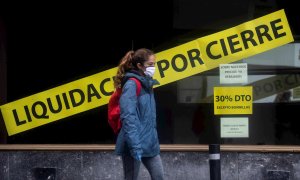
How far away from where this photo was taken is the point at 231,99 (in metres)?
8.16

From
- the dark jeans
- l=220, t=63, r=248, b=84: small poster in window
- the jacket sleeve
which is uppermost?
l=220, t=63, r=248, b=84: small poster in window

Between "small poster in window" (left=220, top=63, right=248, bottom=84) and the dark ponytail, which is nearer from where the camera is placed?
the dark ponytail

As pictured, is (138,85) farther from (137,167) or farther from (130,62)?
(137,167)

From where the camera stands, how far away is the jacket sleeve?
18.4 ft

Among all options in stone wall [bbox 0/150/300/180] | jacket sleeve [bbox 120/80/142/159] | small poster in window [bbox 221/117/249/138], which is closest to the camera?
jacket sleeve [bbox 120/80/142/159]

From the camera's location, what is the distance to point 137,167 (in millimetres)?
5797

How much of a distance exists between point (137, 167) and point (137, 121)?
43cm

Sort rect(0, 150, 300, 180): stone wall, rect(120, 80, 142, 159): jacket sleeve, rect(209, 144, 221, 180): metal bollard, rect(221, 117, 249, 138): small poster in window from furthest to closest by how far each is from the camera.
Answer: rect(221, 117, 249, 138): small poster in window
rect(0, 150, 300, 180): stone wall
rect(209, 144, 221, 180): metal bollard
rect(120, 80, 142, 159): jacket sleeve

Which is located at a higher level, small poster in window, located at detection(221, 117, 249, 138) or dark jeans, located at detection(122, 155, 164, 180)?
small poster in window, located at detection(221, 117, 249, 138)

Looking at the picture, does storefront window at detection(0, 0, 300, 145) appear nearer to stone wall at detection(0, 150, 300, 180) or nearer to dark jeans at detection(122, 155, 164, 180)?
stone wall at detection(0, 150, 300, 180)

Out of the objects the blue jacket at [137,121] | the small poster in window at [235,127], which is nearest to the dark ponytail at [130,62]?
the blue jacket at [137,121]

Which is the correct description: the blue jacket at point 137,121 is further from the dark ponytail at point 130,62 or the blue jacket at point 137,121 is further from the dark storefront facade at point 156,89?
the dark storefront facade at point 156,89

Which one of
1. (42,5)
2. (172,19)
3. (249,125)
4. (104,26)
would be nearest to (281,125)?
(249,125)

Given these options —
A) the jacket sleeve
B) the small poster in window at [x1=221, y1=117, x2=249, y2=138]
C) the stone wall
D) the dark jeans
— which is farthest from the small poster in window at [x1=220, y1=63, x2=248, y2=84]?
the jacket sleeve
